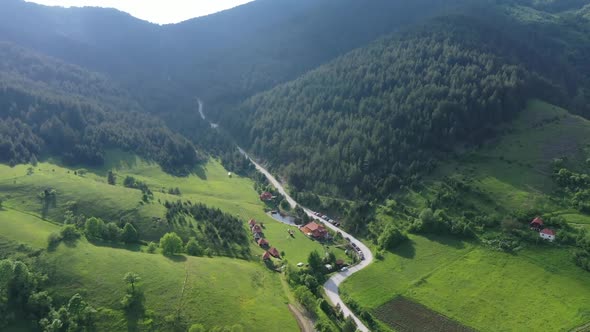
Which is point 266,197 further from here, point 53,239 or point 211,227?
point 53,239

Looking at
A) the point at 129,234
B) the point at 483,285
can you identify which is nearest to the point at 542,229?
the point at 483,285

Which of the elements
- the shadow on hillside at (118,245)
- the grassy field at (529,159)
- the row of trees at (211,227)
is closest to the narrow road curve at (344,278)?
the row of trees at (211,227)

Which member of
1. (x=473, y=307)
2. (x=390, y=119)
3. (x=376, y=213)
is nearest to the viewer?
(x=473, y=307)

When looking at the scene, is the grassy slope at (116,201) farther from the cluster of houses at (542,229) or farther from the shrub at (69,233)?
the cluster of houses at (542,229)

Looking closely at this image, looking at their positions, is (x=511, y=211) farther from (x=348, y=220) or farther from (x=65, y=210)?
(x=65, y=210)

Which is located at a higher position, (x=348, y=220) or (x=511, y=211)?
(x=511, y=211)

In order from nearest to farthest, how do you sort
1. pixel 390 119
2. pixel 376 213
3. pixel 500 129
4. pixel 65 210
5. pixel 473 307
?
pixel 473 307, pixel 65 210, pixel 376 213, pixel 500 129, pixel 390 119

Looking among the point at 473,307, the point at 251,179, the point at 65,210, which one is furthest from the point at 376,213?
the point at 65,210
